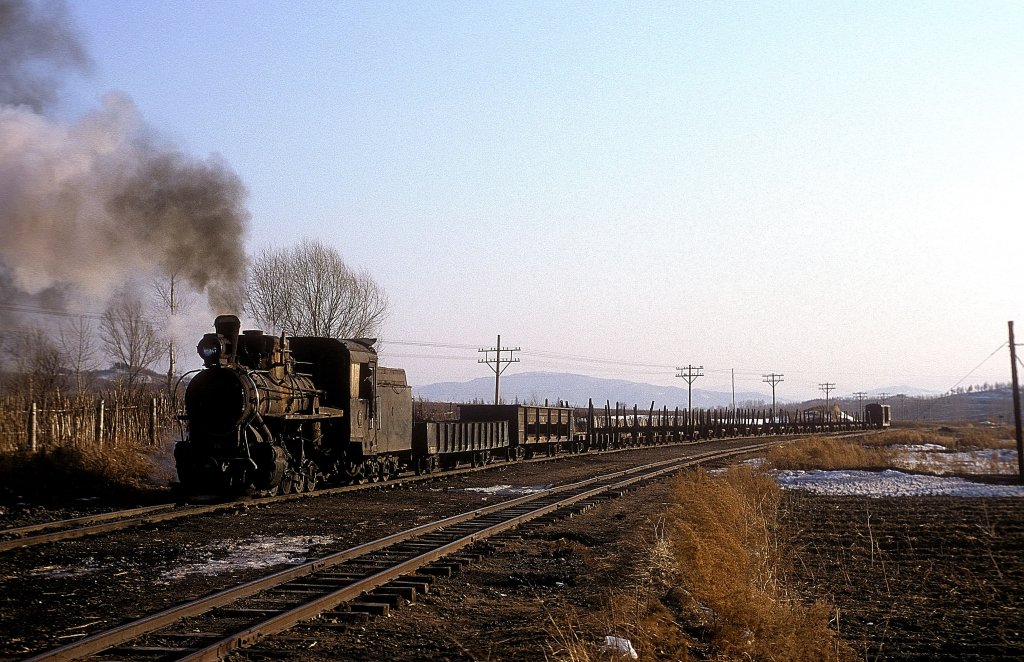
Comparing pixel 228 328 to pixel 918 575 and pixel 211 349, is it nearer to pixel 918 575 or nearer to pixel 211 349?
pixel 211 349

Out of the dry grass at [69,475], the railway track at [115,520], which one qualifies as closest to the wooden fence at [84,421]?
the dry grass at [69,475]

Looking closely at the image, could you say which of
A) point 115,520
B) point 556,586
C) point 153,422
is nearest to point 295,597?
point 556,586

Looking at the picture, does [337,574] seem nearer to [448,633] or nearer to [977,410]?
[448,633]

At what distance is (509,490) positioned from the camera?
22250 mm

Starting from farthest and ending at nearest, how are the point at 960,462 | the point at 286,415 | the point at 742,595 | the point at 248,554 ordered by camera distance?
the point at 960,462, the point at 286,415, the point at 248,554, the point at 742,595

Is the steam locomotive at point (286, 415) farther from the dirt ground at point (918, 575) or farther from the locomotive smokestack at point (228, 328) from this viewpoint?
the dirt ground at point (918, 575)

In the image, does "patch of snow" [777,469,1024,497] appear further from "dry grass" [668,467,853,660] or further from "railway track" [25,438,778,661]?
"railway track" [25,438,778,661]

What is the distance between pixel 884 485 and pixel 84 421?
859 inches

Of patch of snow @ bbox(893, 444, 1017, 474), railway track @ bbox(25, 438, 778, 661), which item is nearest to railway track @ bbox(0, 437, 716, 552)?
railway track @ bbox(25, 438, 778, 661)

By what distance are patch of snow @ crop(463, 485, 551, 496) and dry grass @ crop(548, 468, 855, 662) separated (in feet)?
30.1

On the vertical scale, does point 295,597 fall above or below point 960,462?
above

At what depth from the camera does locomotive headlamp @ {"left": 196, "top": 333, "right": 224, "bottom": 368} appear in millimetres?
17219

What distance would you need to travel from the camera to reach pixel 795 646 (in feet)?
22.6

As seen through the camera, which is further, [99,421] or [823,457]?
[823,457]
